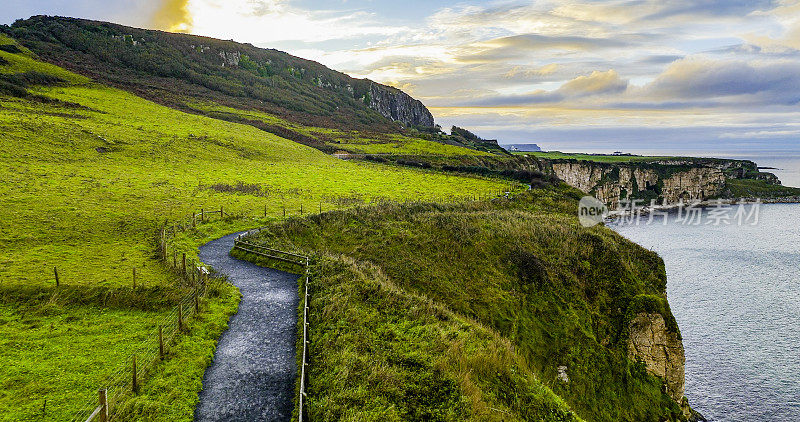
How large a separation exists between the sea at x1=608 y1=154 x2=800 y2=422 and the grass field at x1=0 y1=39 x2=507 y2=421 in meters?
35.1

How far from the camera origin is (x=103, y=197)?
42.3m

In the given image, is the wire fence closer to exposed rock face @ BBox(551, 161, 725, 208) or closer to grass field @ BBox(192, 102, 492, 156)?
grass field @ BBox(192, 102, 492, 156)

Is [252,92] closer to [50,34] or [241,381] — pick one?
Answer: [50,34]

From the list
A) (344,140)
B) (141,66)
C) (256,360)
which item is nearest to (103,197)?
(256,360)

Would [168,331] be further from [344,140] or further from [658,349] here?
[344,140]

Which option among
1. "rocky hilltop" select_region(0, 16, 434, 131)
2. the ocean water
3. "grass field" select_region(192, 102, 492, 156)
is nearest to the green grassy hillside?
the ocean water

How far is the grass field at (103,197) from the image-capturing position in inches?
610

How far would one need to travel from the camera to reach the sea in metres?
33.9

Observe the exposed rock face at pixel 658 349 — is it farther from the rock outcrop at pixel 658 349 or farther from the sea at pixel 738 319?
the sea at pixel 738 319

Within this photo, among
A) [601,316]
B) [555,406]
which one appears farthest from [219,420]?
[601,316]

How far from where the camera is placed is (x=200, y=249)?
29797mm

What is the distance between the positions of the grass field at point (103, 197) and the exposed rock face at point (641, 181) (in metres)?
94.0

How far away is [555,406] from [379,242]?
70.5 feet

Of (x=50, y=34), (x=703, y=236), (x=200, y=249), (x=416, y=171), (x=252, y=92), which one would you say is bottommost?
(x=703, y=236)
